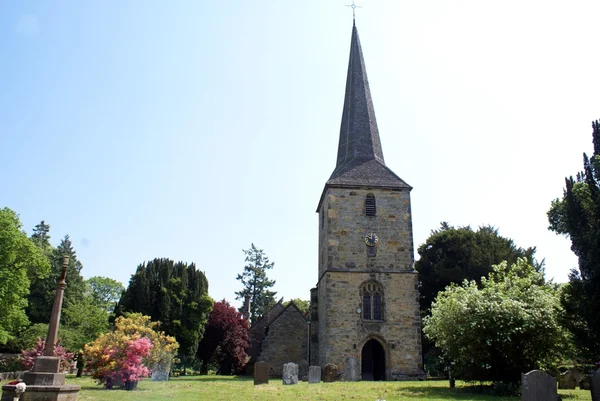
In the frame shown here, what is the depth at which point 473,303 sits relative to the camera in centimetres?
1691

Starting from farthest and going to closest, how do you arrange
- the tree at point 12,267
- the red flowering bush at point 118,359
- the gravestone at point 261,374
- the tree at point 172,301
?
the tree at point 172,301
the tree at point 12,267
the gravestone at point 261,374
the red flowering bush at point 118,359

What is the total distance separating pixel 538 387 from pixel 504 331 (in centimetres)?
535

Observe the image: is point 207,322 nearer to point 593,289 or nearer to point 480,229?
point 480,229

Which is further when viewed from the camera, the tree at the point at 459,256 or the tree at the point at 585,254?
the tree at the point at 459,256

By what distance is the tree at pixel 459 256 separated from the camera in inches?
1308

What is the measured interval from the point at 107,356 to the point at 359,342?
1301cm

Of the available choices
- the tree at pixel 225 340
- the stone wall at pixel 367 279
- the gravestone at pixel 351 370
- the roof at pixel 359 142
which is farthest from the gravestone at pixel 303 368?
the roof at pixel 359 142

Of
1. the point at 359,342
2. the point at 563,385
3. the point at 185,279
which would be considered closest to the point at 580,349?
the point at 563,385

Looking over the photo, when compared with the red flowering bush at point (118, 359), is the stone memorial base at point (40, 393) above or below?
below

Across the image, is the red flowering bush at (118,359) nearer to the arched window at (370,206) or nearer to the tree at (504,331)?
the tree at (504,331)

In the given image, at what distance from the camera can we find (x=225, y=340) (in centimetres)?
3828

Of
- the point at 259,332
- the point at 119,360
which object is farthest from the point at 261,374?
the point at 259,332

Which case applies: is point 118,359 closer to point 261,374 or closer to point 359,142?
point 261,374

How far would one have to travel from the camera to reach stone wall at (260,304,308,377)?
34.1 metres
